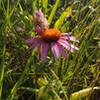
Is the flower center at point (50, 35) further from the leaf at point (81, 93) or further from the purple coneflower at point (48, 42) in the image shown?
the leaf at point (81, 93)

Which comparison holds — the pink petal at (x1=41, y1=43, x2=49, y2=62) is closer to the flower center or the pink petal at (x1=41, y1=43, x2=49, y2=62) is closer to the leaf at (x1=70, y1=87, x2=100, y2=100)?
the flower center

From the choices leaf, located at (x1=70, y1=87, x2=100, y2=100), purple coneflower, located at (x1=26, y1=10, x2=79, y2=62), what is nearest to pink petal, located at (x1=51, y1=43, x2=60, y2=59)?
purple coneflower, located at (x1=26, y1=10, x2=79, y2=62)

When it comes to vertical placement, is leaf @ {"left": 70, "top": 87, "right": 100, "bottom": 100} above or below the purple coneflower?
below

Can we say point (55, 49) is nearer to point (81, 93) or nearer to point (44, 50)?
point (44, 50)

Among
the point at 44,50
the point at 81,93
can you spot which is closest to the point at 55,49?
the point at 44,50

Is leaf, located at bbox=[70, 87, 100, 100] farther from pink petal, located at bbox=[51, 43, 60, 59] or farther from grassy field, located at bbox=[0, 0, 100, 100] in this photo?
pink petal, located at bbox=[51, 43, 60, 59]

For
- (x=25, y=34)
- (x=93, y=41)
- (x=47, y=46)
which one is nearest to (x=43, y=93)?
(x=47, y=46)

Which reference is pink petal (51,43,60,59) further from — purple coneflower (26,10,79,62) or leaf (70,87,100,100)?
leaf (70,87,100,100)

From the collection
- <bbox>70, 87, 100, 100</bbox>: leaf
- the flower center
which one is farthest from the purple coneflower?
<bbox>70, 87, 100, 100</bbox>: leaf

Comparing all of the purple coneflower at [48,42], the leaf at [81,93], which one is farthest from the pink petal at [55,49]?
the leaf at [81,93]

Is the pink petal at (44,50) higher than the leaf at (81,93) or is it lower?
higher

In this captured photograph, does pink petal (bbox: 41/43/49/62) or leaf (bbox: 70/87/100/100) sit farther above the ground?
pink petal (bbox: 41/43/49/62)
